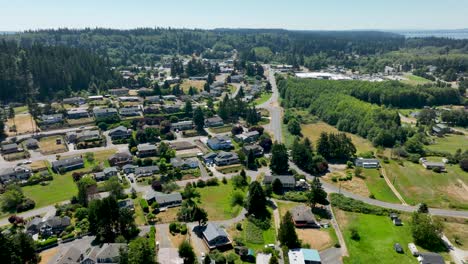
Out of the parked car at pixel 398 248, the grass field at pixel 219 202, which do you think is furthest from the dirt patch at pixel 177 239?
the parked car at pixel 398 248

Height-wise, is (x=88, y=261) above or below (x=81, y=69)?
below

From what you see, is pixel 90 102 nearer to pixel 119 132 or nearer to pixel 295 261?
pixel 119 132

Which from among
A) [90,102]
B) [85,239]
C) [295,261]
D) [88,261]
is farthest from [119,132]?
[295,261]

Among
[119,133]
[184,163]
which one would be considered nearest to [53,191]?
[184,163]

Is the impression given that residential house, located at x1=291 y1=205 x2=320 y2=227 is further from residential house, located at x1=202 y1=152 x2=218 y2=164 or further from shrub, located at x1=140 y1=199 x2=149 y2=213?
residential house, located at x1=202 y1=152 x2=218 y2=164

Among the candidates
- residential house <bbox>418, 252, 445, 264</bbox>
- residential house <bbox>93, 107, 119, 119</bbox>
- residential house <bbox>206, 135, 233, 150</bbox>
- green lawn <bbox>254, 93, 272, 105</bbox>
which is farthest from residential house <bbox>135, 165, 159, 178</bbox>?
green lawn <bbox>254, 93, 272, 105</bbox>
